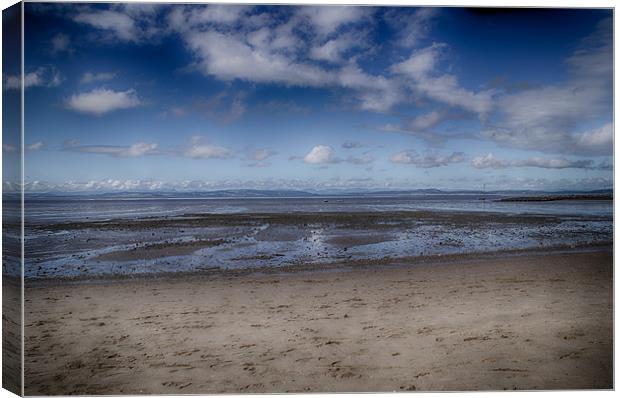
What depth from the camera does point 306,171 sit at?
4418 millimetres

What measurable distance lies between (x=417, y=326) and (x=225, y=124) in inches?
94.0

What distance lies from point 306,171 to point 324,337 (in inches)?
58.3

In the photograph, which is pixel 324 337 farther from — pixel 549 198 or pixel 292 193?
pixel 549 198

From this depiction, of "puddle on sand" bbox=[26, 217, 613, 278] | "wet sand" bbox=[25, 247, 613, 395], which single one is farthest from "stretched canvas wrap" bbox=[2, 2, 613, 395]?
"puddle on sand" bbox=[26, 217, 613, 278]

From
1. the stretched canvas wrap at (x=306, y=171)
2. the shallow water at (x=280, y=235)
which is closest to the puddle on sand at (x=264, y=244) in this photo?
the shallow water at (x=280, y=235)

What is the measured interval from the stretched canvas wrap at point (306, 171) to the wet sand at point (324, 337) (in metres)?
0.02

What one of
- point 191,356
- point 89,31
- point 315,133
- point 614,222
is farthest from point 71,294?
point 614,222

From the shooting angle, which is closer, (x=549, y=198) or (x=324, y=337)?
(x=324, y=337)

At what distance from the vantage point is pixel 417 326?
148 inches

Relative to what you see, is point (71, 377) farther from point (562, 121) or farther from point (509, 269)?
point (562, 121)

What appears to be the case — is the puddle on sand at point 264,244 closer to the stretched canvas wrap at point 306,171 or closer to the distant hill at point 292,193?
the stretched canvas wrap at point 306,171

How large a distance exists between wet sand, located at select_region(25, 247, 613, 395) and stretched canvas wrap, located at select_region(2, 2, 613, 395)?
0.02 metres

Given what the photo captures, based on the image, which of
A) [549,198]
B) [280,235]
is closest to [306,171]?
[549,198]

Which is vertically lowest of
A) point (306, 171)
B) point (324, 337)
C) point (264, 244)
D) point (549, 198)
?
point (324, 337)
